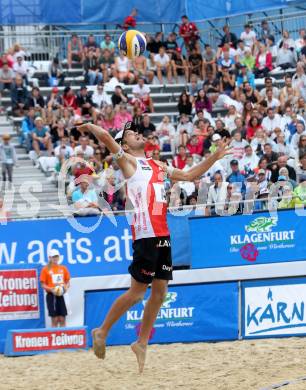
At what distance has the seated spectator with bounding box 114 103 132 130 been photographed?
2072 centimetres

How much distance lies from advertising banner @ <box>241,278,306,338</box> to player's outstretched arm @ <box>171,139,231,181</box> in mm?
4532

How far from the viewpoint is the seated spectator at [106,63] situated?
23250 millimetres

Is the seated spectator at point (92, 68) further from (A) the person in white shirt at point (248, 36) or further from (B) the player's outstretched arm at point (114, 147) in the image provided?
(B) the player's outstretched arm at point (114, 147)

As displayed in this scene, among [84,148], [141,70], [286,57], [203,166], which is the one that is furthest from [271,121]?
[203,166]

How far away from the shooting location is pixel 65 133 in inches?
808

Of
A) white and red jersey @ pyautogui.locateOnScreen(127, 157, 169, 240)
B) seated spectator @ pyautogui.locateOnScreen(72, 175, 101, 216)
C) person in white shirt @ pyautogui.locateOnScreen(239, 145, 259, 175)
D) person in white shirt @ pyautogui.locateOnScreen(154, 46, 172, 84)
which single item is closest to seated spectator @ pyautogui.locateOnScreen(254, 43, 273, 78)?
person in white shirt @ pyautogui.locateOnScreen(154, 46, 172, 84)

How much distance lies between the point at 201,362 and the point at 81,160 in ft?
26.9

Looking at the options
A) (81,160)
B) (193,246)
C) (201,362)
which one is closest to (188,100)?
(81,160)

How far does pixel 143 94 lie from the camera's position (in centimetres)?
2281

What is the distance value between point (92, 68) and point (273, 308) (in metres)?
11.7

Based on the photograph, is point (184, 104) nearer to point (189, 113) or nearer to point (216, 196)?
point (189, 113)

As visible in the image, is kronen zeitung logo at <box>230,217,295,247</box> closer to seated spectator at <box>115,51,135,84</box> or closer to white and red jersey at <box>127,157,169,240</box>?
white and red jersey at <box>127,157,169,240</box>

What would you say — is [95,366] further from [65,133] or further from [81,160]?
[65,133]

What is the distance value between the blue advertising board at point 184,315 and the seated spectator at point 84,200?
2252mm
